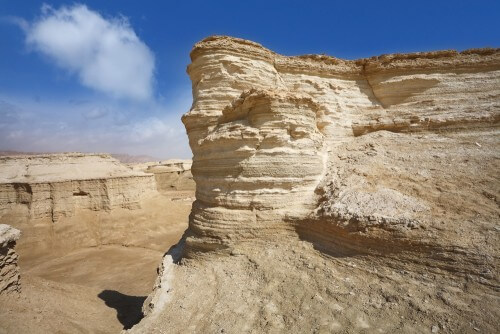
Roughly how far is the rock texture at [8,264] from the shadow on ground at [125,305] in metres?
3.15

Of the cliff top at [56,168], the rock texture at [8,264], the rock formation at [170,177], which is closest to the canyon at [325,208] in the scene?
the rock texture at [8,264]

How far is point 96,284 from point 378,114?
14999 mm

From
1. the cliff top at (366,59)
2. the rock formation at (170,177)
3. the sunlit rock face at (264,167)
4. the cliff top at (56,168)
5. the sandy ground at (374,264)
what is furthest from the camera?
the rock formation at (170,177)

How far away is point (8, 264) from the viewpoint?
828 centimetres

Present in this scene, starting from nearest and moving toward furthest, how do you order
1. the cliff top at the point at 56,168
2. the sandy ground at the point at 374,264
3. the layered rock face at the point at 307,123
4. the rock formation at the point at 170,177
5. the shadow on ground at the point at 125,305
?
1. the sandy ground at the point at 374,264
2. the layered rock face at the point at 307,123
3. the shadow on ground at the point at 125,305
4. the cliff top at the point at 56,168
5. the rock formation at the point at 170,177

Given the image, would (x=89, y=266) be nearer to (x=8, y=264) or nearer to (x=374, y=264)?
(x=8, y=264)

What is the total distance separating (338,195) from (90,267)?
15.0m

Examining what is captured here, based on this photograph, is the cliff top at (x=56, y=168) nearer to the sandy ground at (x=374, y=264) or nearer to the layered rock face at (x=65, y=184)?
the layered rock face at (x=65, y=184)

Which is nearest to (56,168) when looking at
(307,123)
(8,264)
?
(8,264)

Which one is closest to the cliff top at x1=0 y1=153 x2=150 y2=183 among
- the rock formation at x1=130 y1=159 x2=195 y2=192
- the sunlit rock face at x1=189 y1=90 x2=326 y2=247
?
the rock formation at x1=130 y1=159 x2=195 y2=192

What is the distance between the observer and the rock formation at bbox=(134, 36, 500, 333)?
441 centimetres

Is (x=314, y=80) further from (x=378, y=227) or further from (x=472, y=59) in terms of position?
(x=378, y=227)

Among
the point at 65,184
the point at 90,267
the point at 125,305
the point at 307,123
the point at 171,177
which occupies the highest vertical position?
the point at 307,123

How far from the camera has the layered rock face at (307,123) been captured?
683cm
